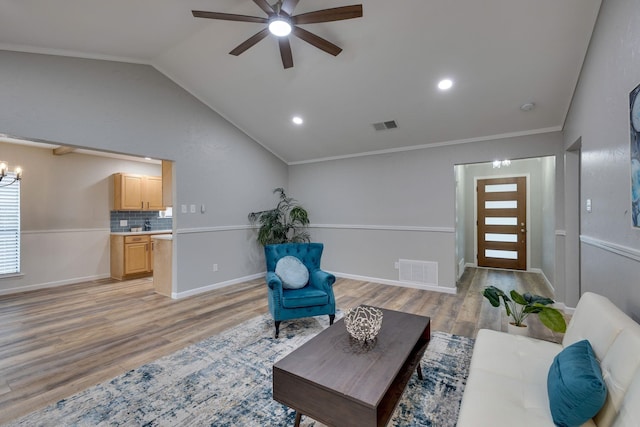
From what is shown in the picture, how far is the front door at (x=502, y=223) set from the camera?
6.18 meters

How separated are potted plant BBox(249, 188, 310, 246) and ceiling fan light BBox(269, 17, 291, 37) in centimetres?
357

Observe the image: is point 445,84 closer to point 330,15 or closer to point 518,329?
point 330,15

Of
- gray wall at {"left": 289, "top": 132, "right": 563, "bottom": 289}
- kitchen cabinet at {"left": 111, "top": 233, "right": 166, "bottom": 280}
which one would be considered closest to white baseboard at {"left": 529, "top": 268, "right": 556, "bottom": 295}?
gray wall at {"left": 289, "top": 132, "right": 563, "bottom": 289}

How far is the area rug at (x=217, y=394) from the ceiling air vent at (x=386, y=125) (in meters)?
3.08

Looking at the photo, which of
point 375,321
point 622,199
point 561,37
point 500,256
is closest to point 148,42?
point 375,321

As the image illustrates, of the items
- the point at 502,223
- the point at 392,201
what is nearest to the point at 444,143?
the point at 392,201

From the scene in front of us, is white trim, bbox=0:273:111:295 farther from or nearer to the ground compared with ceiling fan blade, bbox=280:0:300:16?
nearer to the ground

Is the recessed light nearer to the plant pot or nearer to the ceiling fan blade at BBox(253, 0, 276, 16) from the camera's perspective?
the ceiling fan blade at BBox(253, 0, 276, 16)

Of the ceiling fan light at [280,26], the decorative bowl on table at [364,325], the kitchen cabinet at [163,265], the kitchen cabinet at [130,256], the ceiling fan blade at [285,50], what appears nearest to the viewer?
the decorative bowl on table at [364,325]

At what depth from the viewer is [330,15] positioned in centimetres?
216

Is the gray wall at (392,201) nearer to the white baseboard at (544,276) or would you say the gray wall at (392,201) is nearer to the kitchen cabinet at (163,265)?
the white baseboard at (544,276)

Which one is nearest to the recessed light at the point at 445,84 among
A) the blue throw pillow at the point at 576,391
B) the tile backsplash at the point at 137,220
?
the blue throw pillow at the point at 576,391

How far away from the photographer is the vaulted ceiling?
8.32ft

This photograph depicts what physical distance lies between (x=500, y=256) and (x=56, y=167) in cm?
937
